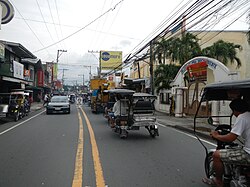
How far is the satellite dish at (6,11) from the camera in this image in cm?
1716

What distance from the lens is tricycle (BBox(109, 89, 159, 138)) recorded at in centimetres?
1055

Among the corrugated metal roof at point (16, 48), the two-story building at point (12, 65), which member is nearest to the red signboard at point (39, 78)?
the two-story building at point (12, 65)

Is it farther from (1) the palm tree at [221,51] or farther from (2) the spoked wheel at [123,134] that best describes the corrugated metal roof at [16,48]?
(1) the palm tree at [221,51]

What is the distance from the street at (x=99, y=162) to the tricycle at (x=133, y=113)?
600 millimetres


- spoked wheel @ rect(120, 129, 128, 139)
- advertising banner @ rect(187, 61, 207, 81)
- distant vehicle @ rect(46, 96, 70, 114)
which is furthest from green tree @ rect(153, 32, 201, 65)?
spoked wheel @ rect(120, 129, 128, 139)

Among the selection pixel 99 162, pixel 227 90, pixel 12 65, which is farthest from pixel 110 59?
pixel 227 90

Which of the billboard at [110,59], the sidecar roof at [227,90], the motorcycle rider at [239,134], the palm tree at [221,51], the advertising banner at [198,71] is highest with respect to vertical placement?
the billboard at [110,59]

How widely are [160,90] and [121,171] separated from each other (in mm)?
21728

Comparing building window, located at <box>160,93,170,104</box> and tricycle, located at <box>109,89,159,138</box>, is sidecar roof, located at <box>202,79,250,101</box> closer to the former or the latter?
tricycle, located at <box>109,89,159,138</box>

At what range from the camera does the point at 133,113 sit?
10633 millimetres

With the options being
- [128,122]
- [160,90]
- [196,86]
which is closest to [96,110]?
[160,90]

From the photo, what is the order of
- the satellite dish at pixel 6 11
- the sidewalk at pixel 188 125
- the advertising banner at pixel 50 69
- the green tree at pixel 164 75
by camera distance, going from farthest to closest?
1. the advertising banner at pixel 50 69
2. the green tree at pixel 164 75
3. the satellite dish at pixel 6 11
4. the sidewalk at pixel 188 125

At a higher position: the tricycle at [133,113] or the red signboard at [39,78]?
the red signboard at [39,78]

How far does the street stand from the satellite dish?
981 cm
